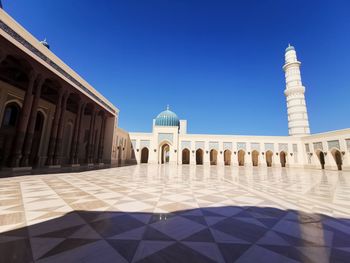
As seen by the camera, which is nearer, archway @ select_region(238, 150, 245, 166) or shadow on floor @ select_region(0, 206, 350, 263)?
shadow on floor @ select_region(0, 206, 350, 263)

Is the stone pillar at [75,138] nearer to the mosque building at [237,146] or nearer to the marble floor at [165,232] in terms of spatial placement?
the marble floor at [165,232]

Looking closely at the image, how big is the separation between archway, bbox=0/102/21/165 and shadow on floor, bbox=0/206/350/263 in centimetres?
1517

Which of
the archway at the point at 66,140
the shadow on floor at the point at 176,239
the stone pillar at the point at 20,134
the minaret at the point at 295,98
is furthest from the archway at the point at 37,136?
the minaret at the point at 295,98

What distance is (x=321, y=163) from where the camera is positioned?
93.6ft

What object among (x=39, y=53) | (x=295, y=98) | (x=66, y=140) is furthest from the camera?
(x=295, y=98)

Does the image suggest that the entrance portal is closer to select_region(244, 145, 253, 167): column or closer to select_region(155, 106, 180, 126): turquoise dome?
select_region(155, 106, 180, 126): turquoise dome

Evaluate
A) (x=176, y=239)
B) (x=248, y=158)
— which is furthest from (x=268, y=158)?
(x=176, y=239)

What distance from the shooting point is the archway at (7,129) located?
44.9 feet

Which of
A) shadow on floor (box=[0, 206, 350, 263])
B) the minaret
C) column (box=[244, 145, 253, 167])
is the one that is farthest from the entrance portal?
shadow on floor (box=[0, 206, 350, 263])

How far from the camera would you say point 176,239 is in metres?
2.36

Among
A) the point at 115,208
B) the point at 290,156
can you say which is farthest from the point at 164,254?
the point at 290,156

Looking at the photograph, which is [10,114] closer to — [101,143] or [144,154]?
[101,143]

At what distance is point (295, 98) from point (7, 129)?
145ft

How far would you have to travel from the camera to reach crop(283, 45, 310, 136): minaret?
35281mm
